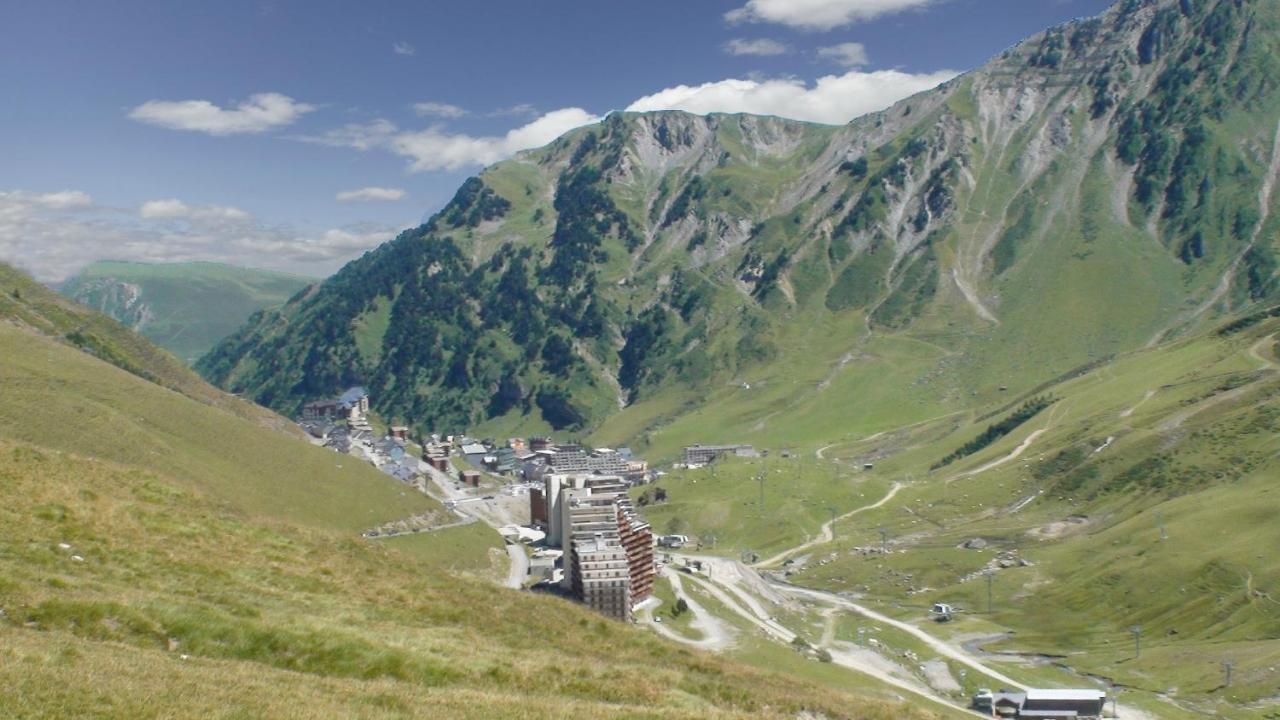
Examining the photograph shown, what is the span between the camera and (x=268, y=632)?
1235 inches

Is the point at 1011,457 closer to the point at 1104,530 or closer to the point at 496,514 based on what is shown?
the point at 1104,530

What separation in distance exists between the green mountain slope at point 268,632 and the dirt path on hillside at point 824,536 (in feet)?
359

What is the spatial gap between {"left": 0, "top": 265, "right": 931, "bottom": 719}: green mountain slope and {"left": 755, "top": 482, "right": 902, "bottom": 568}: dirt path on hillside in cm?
10942

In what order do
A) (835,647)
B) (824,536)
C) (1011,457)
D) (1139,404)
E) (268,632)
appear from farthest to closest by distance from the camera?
(1011,457) → (1139,404) → (824,536) → (835,647) → (268,632)

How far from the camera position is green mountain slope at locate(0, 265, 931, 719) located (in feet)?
77.7

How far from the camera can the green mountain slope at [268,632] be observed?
23672 mm

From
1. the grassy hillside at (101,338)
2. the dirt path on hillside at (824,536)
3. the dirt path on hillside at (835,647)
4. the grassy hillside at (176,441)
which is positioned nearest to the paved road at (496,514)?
the grassy hillside at (176,441)

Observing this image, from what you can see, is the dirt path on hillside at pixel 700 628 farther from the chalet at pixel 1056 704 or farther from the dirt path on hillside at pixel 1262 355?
the dirt path on hillside at pixel 1262 355

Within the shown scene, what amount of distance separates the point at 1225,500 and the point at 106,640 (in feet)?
426

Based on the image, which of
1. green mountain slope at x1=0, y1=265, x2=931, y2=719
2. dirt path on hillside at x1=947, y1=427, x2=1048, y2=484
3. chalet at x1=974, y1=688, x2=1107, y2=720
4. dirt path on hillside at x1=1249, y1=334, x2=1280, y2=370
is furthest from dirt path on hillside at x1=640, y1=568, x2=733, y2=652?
dirt path on hillside at x1=1249, y1=334, x2=1280, y2=370

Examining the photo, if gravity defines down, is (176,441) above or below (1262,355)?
below

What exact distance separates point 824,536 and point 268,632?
Result: 14321 centimetres

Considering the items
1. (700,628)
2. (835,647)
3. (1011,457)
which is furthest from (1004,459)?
(700,628)

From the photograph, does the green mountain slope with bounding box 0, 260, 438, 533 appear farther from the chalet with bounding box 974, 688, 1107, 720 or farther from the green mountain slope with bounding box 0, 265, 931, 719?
the chalet with bounding box 974, 688, 1107, 720
